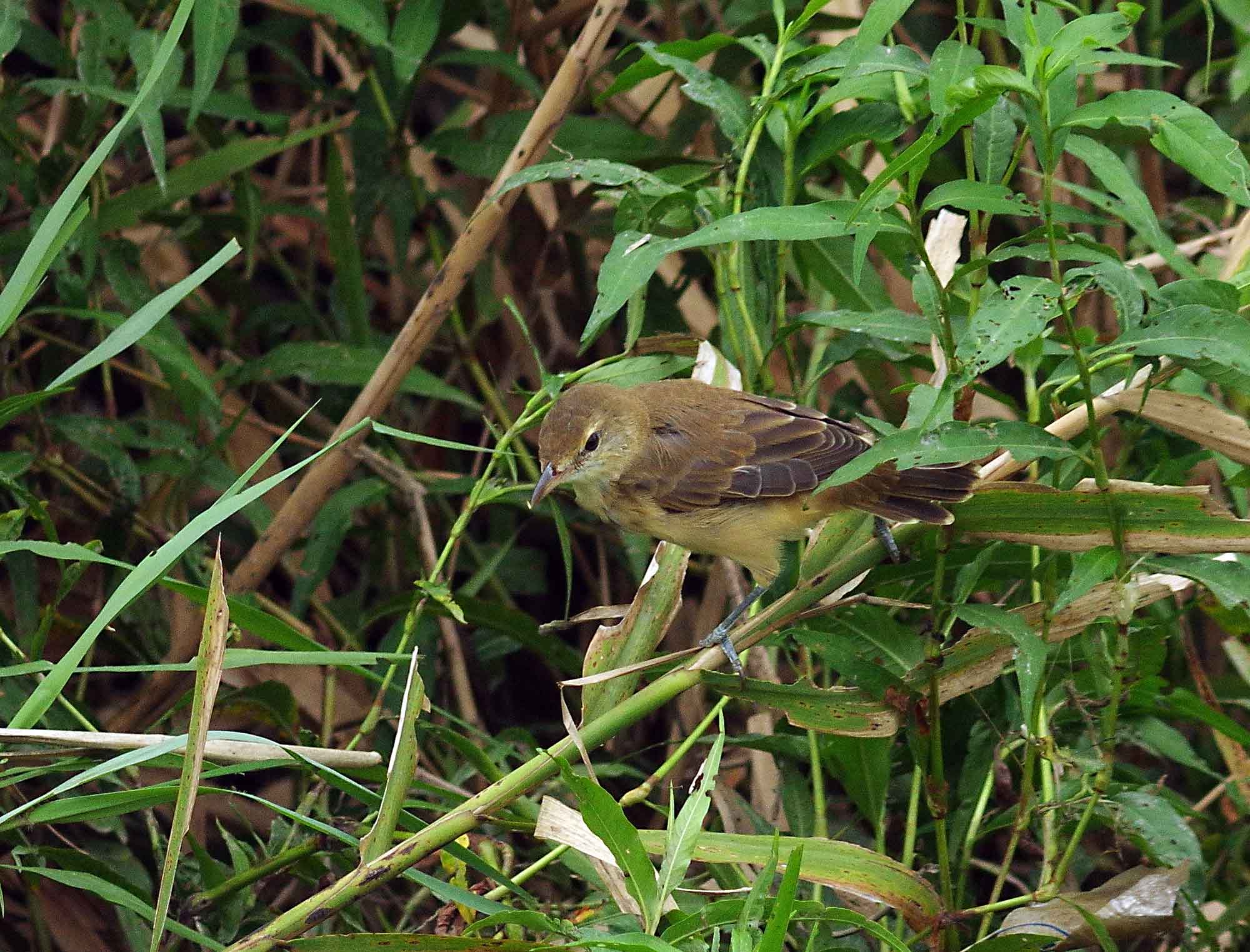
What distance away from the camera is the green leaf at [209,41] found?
291cm

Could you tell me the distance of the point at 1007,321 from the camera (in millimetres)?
1861

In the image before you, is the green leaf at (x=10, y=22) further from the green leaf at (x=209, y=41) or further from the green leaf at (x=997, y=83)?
the green leaf at (x=997, y=83)

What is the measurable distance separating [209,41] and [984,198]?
1.78 meters

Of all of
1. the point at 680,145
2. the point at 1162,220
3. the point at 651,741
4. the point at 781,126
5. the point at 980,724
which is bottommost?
the point at 651,741

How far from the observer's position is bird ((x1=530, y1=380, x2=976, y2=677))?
293cm

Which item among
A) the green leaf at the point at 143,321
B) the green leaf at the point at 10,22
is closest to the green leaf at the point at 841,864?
the green leaf at the point at 143,321

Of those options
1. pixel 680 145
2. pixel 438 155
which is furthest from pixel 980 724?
pixel 438 155

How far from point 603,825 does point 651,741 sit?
2.33 meters

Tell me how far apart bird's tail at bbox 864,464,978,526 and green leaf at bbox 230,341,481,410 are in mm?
1427

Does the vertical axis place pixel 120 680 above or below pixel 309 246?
below

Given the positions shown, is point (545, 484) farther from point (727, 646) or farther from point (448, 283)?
point (727, 646)

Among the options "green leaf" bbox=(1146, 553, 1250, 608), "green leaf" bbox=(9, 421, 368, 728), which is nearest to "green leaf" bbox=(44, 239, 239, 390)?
"green leaf" bbox=(9, 421, 368, 728)

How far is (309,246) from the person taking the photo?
457 centimetres

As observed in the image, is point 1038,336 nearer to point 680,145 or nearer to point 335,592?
point 680,145
